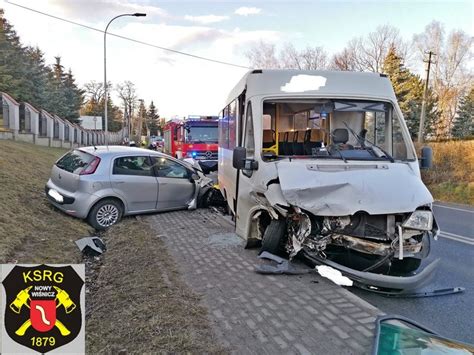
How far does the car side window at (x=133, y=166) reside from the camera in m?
8.74

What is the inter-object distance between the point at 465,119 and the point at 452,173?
2793 cm

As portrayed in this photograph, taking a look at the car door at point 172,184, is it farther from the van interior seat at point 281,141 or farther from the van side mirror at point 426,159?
the van side mirror at point 426,159

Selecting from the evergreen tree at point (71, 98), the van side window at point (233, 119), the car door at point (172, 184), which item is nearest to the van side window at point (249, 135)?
the van side window at point (233, 119)

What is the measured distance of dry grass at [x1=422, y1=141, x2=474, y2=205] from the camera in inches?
704

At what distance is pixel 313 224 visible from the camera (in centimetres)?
506

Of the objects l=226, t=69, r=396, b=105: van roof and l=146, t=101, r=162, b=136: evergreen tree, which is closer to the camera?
l=226, t=69, r=396, b=105: van roof

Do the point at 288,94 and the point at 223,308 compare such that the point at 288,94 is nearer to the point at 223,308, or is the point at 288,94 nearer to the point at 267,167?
the point at 267,167

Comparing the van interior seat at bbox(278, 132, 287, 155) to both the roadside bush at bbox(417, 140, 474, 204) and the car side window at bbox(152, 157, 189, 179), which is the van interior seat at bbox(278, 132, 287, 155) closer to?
the car side window at bbox(152, 157, 189, 179)

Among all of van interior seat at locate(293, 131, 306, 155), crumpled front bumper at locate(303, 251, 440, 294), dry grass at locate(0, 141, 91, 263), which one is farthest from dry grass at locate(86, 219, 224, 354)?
van interior seat at locate(293, 131, 306, 155)

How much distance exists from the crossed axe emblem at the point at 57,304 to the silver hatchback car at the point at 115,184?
6393 millimetres

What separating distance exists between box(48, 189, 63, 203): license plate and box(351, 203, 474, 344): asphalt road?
20.3 feet

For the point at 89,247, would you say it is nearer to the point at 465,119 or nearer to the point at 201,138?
the point at 201,138

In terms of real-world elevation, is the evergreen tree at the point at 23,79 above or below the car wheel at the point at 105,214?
above

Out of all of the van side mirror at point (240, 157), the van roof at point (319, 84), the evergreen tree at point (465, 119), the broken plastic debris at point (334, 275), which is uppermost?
the evergreen tree at point (465, 119)
